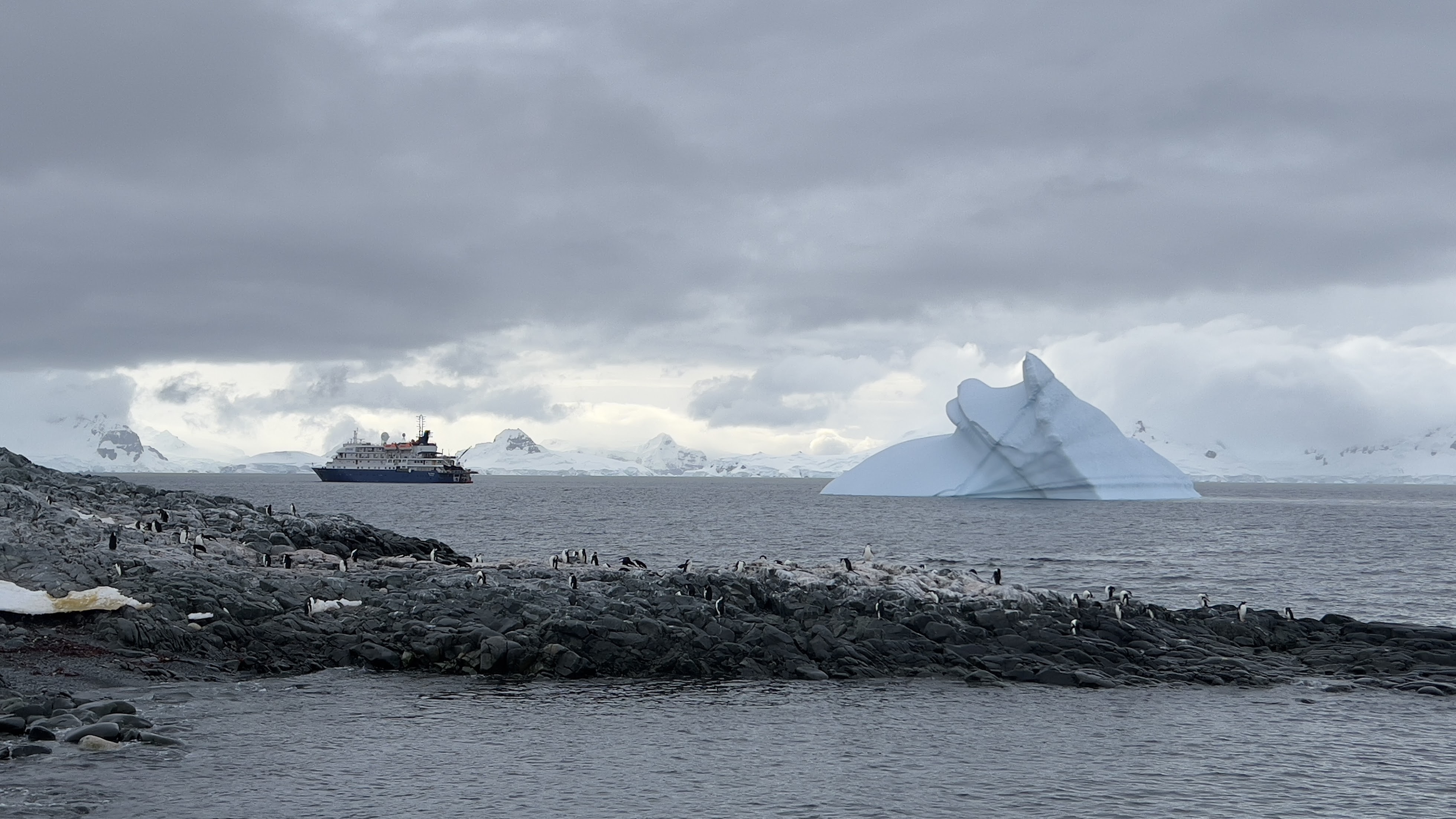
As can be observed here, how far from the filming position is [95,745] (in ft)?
37.8

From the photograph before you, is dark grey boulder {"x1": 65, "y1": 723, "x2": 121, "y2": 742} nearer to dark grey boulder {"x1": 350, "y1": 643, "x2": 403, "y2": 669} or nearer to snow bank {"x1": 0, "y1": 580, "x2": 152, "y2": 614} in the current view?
dark grey boulder {"x1": 350, "y1": 643, "x2": 403, "y2": 669}

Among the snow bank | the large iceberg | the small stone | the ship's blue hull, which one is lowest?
the small stone

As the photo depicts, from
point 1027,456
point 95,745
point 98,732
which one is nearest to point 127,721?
point 98,732

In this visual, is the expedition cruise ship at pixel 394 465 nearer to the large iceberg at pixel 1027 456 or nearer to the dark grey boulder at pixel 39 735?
the large iceberg at pixel 1027 456

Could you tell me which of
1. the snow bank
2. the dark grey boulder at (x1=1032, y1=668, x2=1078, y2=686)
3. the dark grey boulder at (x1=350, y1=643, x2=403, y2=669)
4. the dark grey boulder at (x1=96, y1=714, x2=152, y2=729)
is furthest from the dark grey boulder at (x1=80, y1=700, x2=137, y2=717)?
the dark grey boulder at (x1=1032, y1=668, x2=1078, y2=686)

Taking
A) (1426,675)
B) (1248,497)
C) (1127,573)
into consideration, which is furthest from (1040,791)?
(1248,497)

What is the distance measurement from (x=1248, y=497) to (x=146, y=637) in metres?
131

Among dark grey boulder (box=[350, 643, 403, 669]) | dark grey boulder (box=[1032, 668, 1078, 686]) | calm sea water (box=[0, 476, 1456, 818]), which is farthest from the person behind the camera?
dark grey boulder (box=[350, 643, 403, 669])

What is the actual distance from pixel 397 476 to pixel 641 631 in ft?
427

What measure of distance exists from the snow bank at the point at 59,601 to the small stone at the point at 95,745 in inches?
241

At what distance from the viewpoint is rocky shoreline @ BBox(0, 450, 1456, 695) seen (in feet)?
54.2

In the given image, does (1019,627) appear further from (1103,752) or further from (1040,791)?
(1040,791)

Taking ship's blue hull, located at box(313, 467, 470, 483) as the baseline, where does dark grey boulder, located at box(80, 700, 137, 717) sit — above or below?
below

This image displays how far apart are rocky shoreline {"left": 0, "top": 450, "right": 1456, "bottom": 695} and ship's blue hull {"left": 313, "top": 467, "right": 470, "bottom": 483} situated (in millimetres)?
119322
